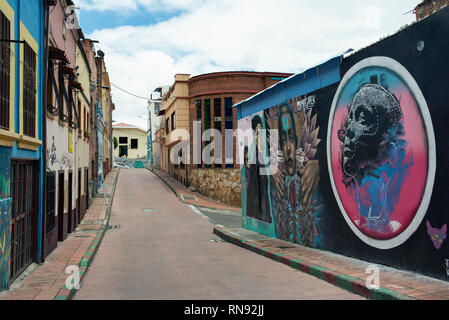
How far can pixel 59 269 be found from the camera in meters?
8.13

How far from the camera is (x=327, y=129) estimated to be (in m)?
8.83

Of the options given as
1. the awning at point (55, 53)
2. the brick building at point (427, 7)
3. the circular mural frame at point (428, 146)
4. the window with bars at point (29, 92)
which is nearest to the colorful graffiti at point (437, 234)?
the circular mural frame at point (428, 146)

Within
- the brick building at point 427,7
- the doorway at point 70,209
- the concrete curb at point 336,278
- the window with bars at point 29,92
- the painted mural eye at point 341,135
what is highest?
the brick building at point 427,7

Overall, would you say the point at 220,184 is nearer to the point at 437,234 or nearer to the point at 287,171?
the point at 287,171

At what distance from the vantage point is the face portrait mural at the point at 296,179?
9484 millimetres

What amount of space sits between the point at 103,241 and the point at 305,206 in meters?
6.68

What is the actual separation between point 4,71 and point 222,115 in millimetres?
21584

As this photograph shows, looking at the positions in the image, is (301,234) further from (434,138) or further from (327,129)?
(434,138)

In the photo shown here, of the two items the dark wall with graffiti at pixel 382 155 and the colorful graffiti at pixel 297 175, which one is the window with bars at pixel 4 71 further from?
the colorful graffiti at pixel 297 175

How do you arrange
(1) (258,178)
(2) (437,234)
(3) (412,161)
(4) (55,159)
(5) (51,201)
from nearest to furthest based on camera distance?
1. (2) (437,234)
2. (3) (412,161)
3. (5) (51,201)
4. (4) (55,159)
5. (1) (258,178)

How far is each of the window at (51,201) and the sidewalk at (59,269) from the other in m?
0.69

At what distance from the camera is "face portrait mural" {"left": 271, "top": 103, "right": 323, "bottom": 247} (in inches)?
373

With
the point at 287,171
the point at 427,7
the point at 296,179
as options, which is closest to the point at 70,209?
the point at 287,171
